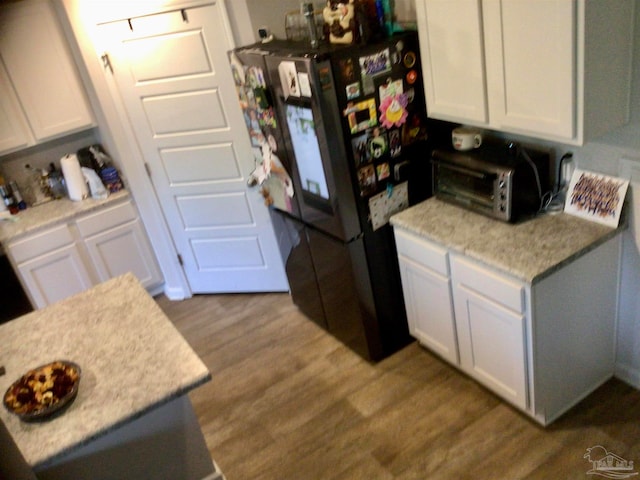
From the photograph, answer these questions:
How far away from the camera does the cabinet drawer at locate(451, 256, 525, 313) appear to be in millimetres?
2117

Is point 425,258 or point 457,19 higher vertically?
point 457,19

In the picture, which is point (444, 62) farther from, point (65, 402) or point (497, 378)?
point (65, 402)

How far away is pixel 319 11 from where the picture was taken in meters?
2.77

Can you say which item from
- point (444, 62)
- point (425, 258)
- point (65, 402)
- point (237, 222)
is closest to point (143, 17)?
point (237, 222)

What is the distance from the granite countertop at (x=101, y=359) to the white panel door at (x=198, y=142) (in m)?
1.24

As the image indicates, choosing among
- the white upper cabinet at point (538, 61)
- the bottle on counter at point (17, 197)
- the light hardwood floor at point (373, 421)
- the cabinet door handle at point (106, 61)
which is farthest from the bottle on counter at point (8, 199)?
the white upper cabinet at point (538, 61)

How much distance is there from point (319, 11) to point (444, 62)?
0.79 m

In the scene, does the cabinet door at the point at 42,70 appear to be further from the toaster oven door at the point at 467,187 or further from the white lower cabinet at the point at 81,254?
the toaster oven door at the point at 467,187

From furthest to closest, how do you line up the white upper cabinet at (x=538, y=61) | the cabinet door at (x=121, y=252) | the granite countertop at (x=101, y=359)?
the cabinet door at (x=121, y=252) → the white upper cabinet at (x=538, y=61) → the granite countertop at (x=101, y=359)

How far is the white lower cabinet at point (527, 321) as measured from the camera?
2.16 metres

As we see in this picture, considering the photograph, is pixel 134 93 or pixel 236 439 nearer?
pixel 236 439

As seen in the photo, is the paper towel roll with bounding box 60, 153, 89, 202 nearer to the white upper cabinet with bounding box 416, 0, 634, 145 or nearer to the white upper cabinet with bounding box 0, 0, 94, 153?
the white upper cabinet with bounding box 0, 0, 94, 153

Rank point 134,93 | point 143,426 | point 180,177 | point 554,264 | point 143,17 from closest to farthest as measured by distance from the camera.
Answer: point 143,426
point 554,264
point 143,17
point 134,93
point 180,177

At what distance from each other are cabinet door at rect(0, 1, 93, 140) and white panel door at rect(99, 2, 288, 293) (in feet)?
1.36
